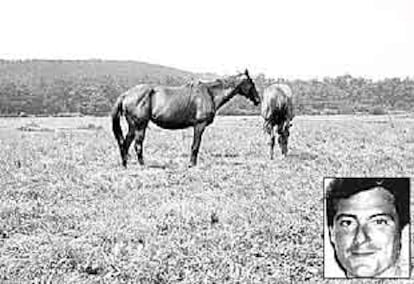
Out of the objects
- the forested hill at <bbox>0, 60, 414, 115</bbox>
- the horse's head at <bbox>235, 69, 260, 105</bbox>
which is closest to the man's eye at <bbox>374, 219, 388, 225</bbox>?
the horse's head at <bbox>235, 69, 260, 105</bbox>

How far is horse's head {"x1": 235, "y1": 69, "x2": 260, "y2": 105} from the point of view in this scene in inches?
495

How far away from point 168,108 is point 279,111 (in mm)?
3037

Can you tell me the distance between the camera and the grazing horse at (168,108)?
11.6 metres

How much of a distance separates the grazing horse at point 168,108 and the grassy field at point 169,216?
65 centimetres

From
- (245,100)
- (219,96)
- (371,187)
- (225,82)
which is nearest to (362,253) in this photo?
(371,187)

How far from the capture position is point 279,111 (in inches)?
537

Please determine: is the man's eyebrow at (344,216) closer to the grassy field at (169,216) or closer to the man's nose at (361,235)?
the man's nose at (361,235)

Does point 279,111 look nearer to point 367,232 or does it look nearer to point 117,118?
point 117,118

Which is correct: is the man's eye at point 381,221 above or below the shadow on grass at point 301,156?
below

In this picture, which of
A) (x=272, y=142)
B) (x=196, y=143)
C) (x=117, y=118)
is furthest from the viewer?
(x=272, y=142)

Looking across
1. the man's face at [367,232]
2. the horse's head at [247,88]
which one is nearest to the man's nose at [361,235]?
the man's face at [367,232]

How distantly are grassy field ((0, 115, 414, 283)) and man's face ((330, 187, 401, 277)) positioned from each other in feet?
4.39

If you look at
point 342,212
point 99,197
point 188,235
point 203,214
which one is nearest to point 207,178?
point 99,197

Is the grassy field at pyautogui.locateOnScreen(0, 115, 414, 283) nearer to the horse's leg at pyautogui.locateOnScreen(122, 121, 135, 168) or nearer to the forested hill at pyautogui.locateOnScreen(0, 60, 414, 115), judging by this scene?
the horse's leg at pyautogui.locateOnScreen(122, 121, 135, 168)
